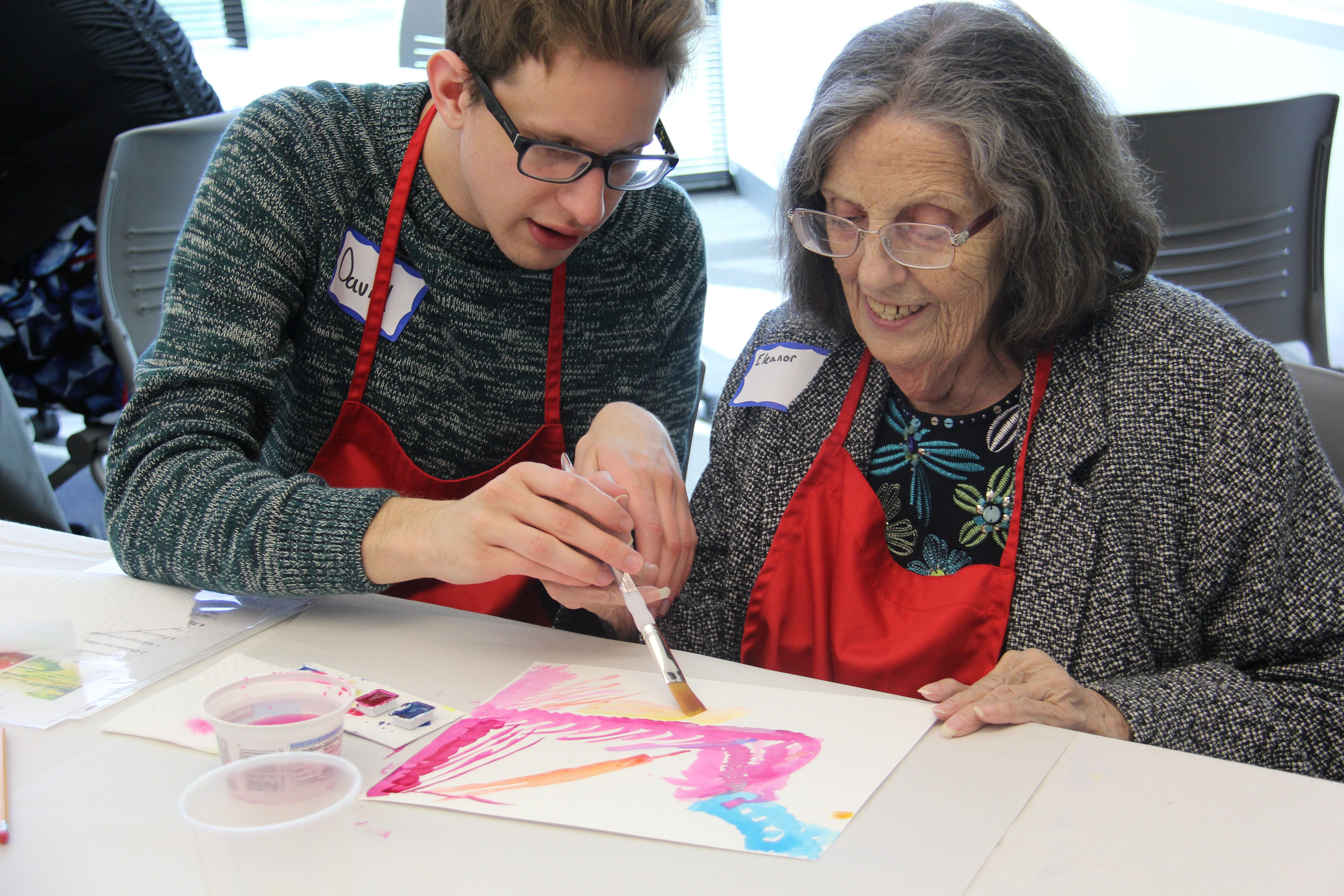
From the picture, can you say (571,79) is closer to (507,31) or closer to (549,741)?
(507,31)

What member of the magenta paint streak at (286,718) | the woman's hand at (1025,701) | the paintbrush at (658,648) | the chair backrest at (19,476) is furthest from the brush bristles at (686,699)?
the chair backrest at (19,476)

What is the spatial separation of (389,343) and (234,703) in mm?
687

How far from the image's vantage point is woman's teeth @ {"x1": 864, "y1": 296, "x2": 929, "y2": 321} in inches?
50.0

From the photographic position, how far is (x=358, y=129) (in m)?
1.38

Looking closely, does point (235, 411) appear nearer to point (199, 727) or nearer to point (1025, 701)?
point (199, 727)

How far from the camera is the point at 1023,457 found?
4.01ft

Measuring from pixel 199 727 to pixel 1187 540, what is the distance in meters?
1.01

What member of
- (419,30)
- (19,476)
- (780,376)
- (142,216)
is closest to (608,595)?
(780,376)

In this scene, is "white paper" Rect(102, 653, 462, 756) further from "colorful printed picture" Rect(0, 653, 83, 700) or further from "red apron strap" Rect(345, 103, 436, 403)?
"red apron strap" Rect(345, 103, 436, 403)

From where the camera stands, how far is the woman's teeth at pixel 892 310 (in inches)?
50.0

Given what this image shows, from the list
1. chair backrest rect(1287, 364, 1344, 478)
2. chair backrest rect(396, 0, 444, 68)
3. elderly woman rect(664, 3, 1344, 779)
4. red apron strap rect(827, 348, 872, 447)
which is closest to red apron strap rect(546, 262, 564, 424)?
elderly woman rect(664, 3, 1344, 779)

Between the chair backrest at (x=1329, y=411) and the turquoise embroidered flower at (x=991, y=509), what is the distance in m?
0.35

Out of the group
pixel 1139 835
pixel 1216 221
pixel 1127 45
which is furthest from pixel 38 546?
pixel 1127 45

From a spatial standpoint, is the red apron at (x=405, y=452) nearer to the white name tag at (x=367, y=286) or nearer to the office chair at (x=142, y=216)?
the white name tag at (x=367, y=286)
